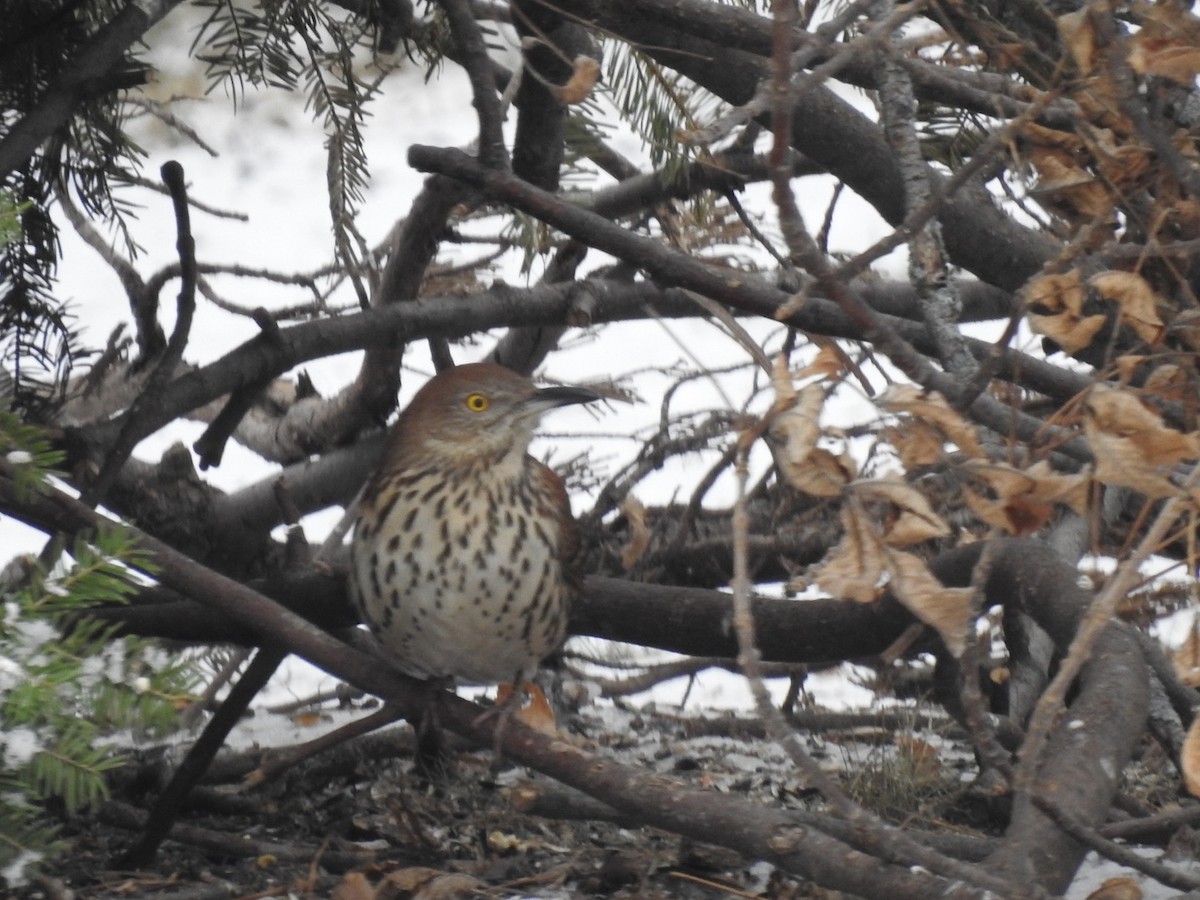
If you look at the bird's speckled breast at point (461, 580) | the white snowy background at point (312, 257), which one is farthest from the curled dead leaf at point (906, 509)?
the white snowy background at point (312, 257)

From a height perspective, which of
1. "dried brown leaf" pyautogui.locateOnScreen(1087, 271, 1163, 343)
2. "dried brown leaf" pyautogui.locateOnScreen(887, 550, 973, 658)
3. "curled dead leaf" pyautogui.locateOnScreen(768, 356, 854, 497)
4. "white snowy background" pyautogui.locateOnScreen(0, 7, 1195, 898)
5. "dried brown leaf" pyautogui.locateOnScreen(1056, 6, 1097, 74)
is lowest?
"dried brown leaf" pyautogui.locateOnScreen(887, 550, 973, 658)

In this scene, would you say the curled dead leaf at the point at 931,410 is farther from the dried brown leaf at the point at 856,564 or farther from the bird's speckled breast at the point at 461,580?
the bird's speckled breast at the point at 461,580

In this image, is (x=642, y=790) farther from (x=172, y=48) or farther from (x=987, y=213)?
(x=172, y=48)

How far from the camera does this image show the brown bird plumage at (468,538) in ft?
9.52

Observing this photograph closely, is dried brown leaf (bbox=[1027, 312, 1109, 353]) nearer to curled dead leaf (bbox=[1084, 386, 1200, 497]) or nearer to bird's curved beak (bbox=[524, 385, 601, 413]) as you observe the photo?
curled dead leaf (bbox=[1084, 386, 1200, 497])

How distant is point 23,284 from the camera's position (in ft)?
9.68

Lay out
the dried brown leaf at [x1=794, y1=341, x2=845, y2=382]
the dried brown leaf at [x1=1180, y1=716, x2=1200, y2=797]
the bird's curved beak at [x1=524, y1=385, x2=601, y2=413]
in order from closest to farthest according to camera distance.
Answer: the dried brown leaf at [x1=1180, y1=716, x2=1200, y2=797], the dried brown leaf at [x1=794, y1=341, x2=845, y2=382], the bird's curved beak at [x1=524, y1=385, x2=601, y2=413]

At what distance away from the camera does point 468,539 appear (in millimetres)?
2965

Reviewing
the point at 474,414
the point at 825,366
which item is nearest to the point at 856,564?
the point at 825,366

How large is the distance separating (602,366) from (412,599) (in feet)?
9.53

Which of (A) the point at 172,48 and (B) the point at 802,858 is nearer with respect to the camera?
(B) the point at 802,858

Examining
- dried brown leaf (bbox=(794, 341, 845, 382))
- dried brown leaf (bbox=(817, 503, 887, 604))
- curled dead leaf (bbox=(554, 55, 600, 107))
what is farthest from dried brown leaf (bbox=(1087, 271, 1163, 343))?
curled dead leaf (bbox=(554, 55, 600, 107))

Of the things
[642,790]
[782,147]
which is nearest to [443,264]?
[642,790]

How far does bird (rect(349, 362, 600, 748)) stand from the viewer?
114 inches
